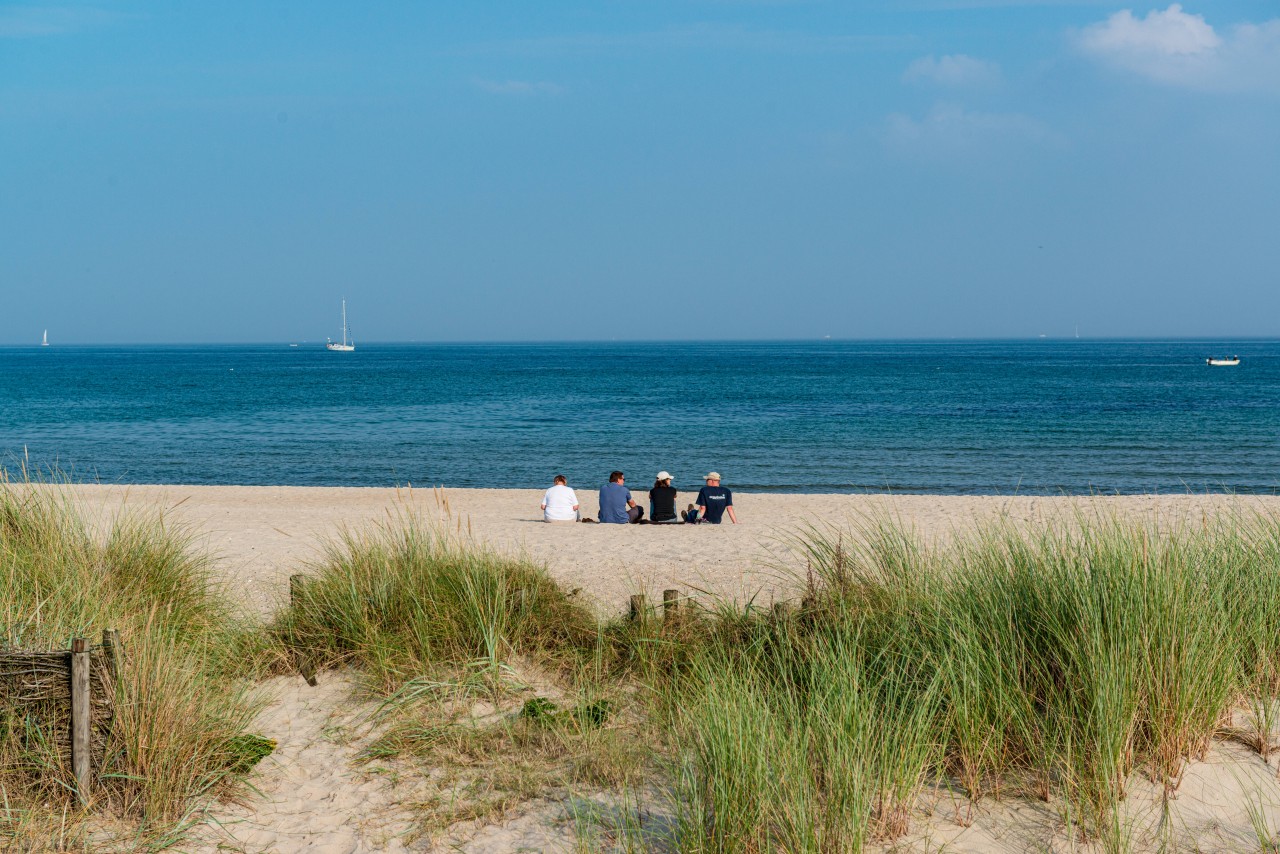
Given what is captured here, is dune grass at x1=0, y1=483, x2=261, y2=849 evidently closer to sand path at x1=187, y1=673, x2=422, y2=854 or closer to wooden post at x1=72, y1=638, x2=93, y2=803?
wooden post at x1=72, y1=638, x2=93, y2=803

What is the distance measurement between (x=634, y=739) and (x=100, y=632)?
323cm

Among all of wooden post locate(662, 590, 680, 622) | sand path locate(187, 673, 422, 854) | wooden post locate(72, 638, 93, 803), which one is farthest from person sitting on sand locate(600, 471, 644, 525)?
wooden post locate(72, 638, 93, 803)

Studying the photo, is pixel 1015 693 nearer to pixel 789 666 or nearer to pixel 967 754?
pixel 967 754

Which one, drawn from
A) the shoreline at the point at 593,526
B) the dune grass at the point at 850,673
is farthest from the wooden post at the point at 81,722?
the shoreline at the point at 593,526

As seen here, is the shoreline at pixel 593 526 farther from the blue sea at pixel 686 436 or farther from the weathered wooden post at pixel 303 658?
the blue sea at pixel 686 436

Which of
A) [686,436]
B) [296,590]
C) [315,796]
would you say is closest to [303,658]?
[296,590]

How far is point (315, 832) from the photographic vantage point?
5.02 meters

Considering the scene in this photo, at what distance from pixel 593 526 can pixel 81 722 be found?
34.1 feet

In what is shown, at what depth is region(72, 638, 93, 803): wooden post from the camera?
4844 millimetres

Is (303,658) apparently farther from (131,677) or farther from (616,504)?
(616,504)

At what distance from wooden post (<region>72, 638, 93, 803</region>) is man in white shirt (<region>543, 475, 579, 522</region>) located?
10.5m

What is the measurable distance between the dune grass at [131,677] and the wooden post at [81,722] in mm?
68

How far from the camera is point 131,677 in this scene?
5.07 m

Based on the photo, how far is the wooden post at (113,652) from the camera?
16.3 ft
